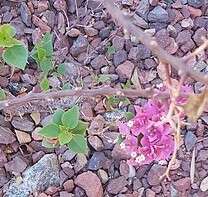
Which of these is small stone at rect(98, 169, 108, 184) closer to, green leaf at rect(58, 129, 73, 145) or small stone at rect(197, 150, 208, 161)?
small stone at rect(197, 150, 208, 161)

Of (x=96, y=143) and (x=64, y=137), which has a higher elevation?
(x=96, y=143)

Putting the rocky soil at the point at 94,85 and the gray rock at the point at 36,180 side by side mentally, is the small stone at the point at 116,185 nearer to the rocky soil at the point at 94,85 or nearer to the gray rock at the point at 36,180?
the rocky soil at the point at 94,85

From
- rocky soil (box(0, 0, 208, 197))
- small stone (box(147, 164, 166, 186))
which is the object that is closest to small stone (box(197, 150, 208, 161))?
rocky soil (box(0, 0, 208, 197))

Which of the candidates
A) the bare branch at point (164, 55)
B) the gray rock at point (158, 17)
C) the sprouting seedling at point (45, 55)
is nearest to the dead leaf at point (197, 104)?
the bare branch at point (164, 55)

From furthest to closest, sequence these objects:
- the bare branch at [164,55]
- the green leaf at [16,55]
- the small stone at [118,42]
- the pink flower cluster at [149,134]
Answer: the small stone at [118,42] < the green leaf at [16,55] < the pink flower cluster at [149,134] < the bare branch at [164,55]

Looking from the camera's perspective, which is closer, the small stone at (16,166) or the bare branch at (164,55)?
the bare branch at (164,55)

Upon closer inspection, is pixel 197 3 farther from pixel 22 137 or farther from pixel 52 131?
pixel 52 131

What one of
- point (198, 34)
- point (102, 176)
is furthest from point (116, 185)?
point (198, 34)
